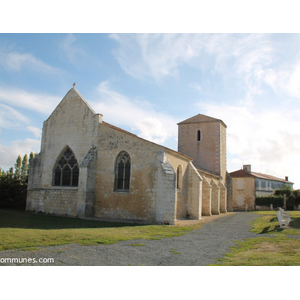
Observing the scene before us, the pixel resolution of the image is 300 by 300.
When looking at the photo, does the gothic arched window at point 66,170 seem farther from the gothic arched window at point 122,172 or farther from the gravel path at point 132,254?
the gravel path at point 132,254

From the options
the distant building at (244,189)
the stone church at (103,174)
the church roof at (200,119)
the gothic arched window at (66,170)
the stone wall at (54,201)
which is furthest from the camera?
the distant building at (244,189)

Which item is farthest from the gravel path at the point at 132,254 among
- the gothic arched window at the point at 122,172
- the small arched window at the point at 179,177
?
the small arched window at the point at 179,177

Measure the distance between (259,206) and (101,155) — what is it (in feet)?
98.2

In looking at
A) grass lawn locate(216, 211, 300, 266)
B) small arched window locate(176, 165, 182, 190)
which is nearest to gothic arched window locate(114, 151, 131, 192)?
small arched window locate(176, 165, 182, 190)

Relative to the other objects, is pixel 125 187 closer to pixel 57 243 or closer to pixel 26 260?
pixel 57 243

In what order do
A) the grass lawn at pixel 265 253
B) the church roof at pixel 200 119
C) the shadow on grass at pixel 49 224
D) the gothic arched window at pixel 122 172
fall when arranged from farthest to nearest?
the church roof at pixel 200 119 < the gothic arched window at pixel 122 172 < the shadow on grass at pixel 49 224 < the grass lawn at pixel 265 253

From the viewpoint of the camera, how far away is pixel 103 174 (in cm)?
1800

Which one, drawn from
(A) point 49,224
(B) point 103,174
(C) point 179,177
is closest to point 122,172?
(B) point 103,174

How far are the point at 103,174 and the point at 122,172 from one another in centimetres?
131

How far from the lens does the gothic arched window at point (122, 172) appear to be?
1747cm

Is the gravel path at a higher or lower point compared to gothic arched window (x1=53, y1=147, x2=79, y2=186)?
lower

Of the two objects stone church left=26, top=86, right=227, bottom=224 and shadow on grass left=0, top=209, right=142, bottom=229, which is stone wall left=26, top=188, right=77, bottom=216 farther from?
shadow on grass left=0, top=209, right=142, bottom=229

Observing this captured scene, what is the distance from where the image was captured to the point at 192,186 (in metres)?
20.0

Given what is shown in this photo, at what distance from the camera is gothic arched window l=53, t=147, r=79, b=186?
1914 centimetres
